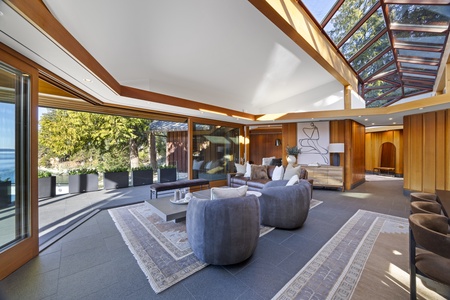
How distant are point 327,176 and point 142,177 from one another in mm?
6960

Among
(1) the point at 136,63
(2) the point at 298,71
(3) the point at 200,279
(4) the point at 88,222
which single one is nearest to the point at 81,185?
(4) the point at 88,222

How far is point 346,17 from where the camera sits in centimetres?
422

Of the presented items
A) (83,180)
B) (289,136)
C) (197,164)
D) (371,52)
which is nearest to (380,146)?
(289,136)

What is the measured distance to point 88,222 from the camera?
3.59 meters

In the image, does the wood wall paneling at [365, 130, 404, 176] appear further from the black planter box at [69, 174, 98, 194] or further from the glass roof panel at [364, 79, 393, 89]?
the black planter box at [69, 174, 98, 194]

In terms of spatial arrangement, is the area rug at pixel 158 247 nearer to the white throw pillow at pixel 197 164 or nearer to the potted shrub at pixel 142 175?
Answer: the white throw pillow at pixel 197 164

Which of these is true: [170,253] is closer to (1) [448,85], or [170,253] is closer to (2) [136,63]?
(2) [136,63]

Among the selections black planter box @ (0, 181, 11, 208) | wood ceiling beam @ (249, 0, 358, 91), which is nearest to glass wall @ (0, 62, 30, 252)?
black planter box @ (0, 181, 11, 208)

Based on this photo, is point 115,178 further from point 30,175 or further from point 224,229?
point 224,229

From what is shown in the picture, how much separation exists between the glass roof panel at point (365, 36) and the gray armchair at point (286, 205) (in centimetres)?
437

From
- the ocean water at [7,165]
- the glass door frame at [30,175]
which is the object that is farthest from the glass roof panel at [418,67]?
the ocean water at [7,165]

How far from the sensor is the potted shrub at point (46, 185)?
206 inches

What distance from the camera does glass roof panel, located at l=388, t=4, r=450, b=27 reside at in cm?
341

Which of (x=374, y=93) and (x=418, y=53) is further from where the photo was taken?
(x=374, y=93)
